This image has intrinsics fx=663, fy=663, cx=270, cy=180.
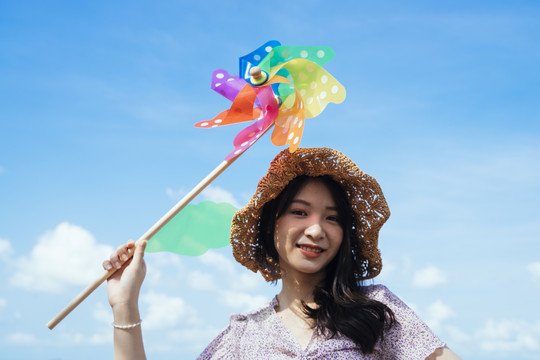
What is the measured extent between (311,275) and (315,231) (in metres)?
0.31

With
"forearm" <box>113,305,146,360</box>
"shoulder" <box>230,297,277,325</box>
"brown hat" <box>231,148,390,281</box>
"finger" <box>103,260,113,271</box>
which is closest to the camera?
"forearm" <box>113,305,146,360</box>

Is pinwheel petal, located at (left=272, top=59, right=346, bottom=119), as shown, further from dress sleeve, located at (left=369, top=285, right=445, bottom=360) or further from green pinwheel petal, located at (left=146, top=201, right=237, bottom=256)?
dress sleeve, located at (left=369, top=285, right=445, bottom=360)

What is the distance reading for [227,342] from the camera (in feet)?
10.8

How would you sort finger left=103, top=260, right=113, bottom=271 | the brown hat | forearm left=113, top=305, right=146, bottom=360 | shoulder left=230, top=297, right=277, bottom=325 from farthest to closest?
shoulder left=230, top=297, right=277, bottom=325 → the brown hat → finger left=103, top=260, right=113, bottom=271 → forearm left=113, top=305, right=146, bottom=360

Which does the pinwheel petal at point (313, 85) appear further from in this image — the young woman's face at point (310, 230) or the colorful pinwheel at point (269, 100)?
the young woman's face at point (310, 230)

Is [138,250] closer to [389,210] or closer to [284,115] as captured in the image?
[284,115]

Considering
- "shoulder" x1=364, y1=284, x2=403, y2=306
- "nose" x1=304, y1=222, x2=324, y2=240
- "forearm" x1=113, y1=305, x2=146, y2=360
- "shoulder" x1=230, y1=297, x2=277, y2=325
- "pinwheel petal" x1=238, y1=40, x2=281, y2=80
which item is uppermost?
A: "pinwheel petal" x1=238, y1=40, x2=281, y2=80

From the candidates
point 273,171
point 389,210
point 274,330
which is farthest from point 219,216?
point 389,210

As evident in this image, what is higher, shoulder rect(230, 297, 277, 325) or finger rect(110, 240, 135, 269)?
finger rect(110, 240, 135, 269)

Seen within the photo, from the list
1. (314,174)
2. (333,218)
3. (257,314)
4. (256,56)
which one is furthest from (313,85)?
(257,314)

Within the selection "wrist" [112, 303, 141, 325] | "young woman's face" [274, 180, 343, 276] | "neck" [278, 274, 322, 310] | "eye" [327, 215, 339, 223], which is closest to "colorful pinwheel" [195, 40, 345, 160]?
"young woman's face" [274, 180, 343, 276]

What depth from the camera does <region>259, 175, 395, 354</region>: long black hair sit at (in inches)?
118

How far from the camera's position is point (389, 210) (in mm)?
3246

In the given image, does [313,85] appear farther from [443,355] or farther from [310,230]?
[443,355]
